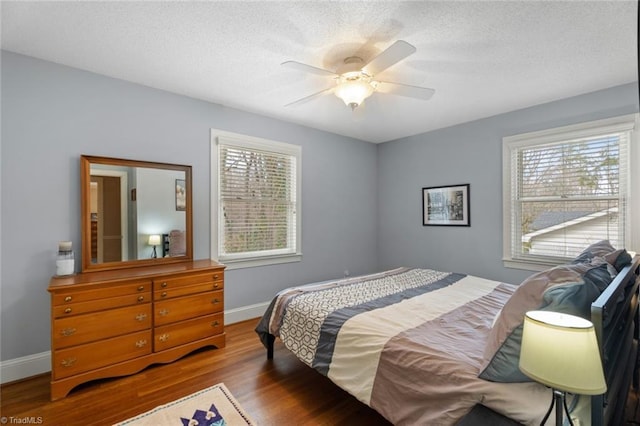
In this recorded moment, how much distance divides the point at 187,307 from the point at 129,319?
1.49 feet

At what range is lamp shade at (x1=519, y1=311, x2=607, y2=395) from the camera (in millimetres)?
929

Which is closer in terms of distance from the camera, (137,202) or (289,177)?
(137,202)

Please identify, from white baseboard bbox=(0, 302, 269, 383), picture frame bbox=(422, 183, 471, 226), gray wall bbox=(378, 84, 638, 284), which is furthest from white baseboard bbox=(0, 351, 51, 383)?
picture frame bbox=(422, 183, 471, 226)

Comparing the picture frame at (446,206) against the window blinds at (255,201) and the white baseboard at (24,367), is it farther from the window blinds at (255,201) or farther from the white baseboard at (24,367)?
the white baseboard at (24,367)

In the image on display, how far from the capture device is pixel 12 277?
2.29 meters

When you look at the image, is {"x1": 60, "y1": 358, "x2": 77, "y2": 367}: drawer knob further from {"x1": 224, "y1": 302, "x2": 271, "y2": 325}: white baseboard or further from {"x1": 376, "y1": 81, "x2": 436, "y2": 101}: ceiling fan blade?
{"x1": 376, "y1": 81, "x2": 436, "y2": 101}: ceiling fan blade

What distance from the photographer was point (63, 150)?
249 centimetres

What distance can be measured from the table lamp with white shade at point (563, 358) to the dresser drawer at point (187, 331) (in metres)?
2.57

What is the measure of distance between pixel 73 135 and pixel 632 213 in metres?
5.27

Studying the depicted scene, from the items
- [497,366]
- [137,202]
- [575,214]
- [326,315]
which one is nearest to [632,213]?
[575,214]

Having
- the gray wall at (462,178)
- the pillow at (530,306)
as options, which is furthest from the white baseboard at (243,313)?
the pillow at (530,306)

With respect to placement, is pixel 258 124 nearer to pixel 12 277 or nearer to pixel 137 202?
pixel 137 202

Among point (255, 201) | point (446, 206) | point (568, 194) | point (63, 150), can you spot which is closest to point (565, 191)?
point (568, 194)

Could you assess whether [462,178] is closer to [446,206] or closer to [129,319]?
[446,206]
